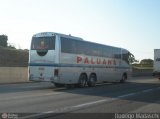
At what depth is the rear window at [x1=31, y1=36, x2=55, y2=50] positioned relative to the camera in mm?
24094

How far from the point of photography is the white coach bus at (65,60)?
23953mm

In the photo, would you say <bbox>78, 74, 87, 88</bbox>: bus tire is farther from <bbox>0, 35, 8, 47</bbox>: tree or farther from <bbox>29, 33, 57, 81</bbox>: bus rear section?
<bbox>0, 35, 8, 47</bbox>: tree

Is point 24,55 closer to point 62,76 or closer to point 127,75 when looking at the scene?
point 127,75

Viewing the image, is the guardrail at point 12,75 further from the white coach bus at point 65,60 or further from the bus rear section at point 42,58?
the bus rear section at point 42,58

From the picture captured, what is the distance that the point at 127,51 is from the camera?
121ft

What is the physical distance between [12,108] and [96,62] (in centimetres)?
1651

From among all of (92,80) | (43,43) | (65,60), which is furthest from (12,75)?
(65,60)

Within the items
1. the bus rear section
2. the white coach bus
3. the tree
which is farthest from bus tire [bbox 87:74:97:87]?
the tree

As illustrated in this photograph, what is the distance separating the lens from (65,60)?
971 inches

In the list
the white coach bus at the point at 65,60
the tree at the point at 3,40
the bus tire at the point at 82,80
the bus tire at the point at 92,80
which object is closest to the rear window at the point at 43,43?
the white coach bus at the point at 65,60

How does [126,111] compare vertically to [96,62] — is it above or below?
below

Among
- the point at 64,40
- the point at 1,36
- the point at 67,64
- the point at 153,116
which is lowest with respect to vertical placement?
the point at 153,116

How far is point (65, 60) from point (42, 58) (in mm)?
1503

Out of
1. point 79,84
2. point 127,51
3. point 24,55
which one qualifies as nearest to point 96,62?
point 79,84
